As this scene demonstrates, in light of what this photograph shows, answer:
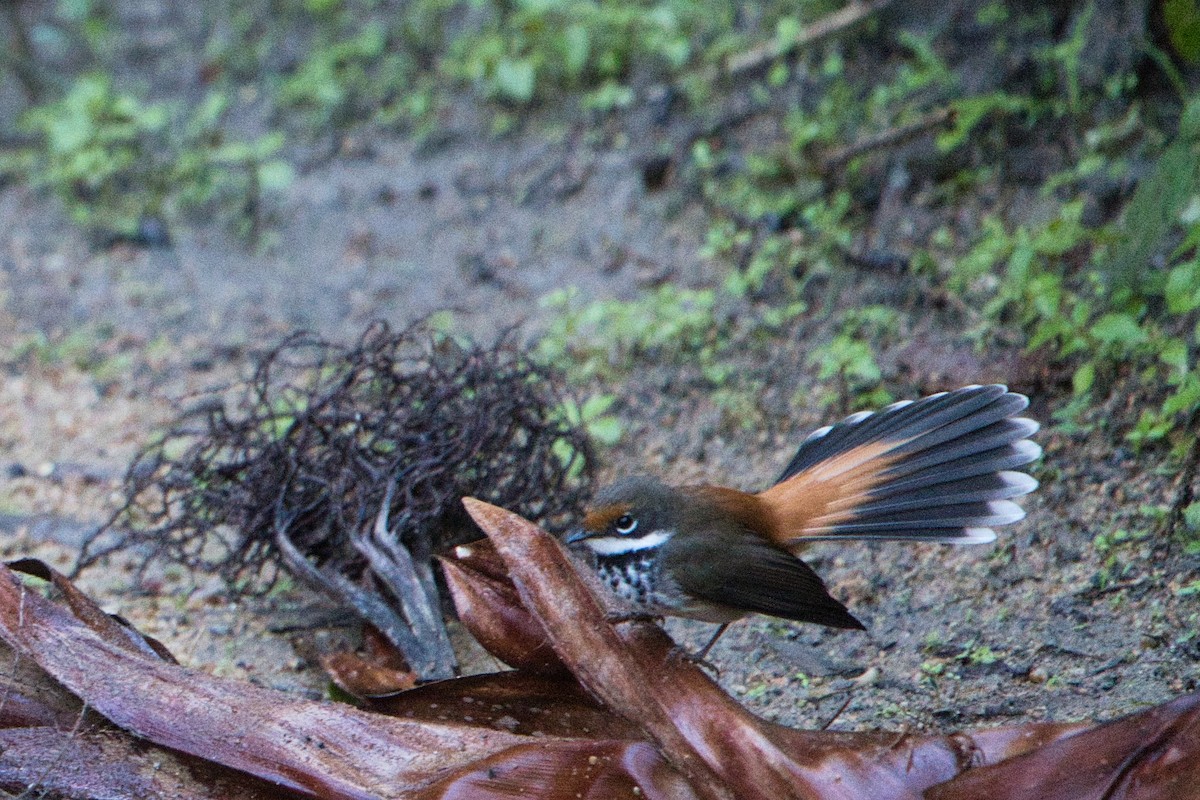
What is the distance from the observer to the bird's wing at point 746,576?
3.47 metres

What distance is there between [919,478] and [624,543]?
2.63 ft

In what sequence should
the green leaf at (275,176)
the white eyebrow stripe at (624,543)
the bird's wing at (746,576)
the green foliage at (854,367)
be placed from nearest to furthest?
the bird's wing at (746,576) → the white eyebrow stripe at (624,543) → the green foliage at (854,367) → the green leaf at (275,176)

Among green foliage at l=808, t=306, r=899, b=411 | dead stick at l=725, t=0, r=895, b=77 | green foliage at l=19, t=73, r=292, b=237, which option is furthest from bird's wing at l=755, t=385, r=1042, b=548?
green foliage at l=19, t=73, r=292, b=237

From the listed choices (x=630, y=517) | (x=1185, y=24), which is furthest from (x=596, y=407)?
(x=1185, y=24)

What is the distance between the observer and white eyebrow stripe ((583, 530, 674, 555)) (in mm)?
3684

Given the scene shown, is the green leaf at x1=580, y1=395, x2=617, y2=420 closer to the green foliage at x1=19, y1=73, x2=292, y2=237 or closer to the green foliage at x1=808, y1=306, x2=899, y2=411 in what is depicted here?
the green foliage at x1=808, y1=306, x2=899, y2=411

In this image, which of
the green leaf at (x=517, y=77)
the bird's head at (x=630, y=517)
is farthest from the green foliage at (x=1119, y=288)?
the green leaf at (x=517, y=77)

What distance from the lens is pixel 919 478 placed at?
3.66m

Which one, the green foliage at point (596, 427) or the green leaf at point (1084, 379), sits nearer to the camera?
the green leaf at point (1084, 379)

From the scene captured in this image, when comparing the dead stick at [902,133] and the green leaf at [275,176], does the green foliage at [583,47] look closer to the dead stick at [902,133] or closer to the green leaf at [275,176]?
the green leaf at [275,176]

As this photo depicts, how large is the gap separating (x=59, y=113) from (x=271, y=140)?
Answer: 1.51m

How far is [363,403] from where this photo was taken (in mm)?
4656

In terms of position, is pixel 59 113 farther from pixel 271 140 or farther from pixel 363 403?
pixel 363 403

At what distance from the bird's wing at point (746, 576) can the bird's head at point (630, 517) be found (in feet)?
0.29
